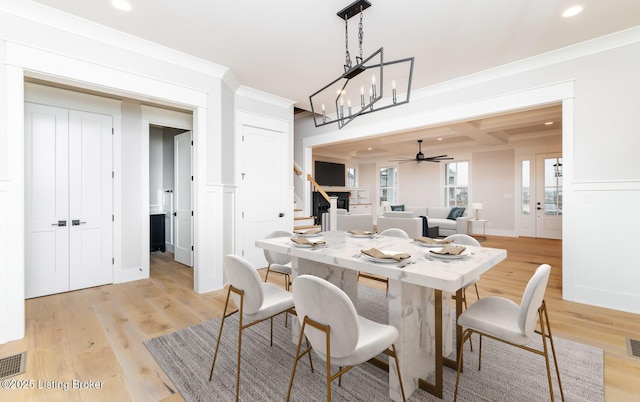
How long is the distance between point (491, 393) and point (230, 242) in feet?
10.9

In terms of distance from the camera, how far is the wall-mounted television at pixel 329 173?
9.54 meters

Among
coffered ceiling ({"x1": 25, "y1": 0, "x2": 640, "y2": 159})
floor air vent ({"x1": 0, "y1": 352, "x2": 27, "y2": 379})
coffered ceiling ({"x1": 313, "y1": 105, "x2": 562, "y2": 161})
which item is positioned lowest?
floor air vent ({"x1": 0, "y1": 352, "x2": 27, "y2": 379})

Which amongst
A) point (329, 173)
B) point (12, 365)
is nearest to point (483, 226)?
point (329, 173)

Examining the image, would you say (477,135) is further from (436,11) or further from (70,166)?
(70,166)

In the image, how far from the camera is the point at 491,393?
5.83ft

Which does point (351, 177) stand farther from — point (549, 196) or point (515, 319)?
point (515, 319)

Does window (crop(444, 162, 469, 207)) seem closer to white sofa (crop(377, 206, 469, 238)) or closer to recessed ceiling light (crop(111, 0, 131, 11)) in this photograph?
white sofa (crop(377, 206, 469, 238))

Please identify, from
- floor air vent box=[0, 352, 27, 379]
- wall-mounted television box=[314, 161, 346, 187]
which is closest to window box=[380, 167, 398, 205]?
wall-mounted television box=[314, 161, 346, 187]

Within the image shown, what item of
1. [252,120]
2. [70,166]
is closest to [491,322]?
[252,120]

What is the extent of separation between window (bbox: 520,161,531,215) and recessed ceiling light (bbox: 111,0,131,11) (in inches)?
357

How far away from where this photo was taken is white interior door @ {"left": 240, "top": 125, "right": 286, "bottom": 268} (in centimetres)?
443

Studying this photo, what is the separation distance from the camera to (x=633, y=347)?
7.52 feet

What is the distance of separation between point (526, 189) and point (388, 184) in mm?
4372

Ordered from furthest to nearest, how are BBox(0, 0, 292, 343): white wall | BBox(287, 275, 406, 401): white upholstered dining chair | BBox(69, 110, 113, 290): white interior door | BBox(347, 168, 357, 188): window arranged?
BBox(347, 168, 357, 188): window
BBox(69, 110, 113, 290): white interior door
BBox(0, 0, 292, 343): white wall
BBox(287, 275, 406, 401): white upholstered dining chair
